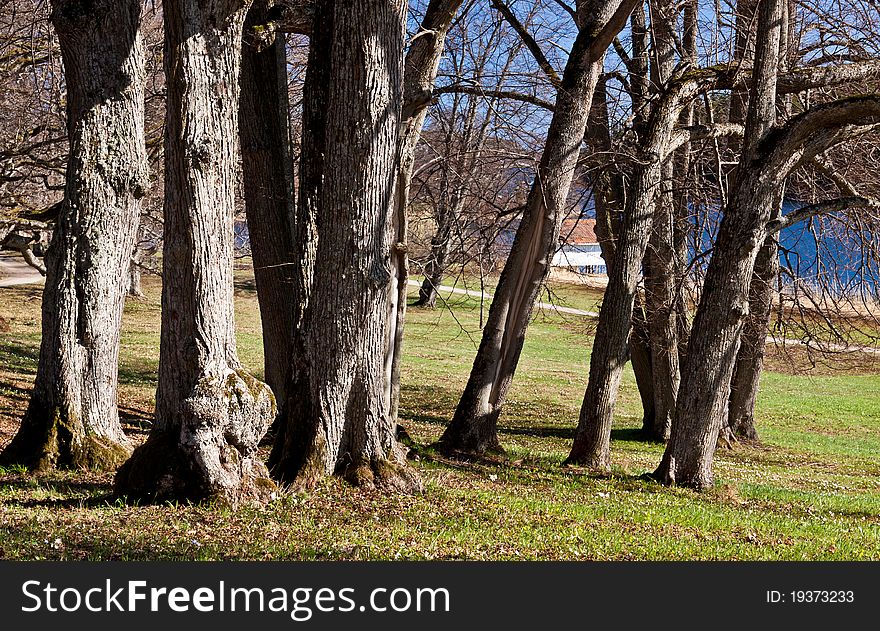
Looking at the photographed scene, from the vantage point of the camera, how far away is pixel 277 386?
431 inches

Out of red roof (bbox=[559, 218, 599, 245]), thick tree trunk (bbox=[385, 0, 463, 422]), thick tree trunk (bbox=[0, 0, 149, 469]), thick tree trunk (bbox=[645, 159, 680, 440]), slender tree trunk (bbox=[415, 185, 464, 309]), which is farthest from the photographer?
thick tree trunk (bbox=[645, 159, 680, 440])

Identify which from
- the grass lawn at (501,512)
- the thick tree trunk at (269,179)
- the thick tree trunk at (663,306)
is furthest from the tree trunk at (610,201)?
the thick tree trunk at (269,179)

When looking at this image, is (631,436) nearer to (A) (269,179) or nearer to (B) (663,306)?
(B) (663,306)

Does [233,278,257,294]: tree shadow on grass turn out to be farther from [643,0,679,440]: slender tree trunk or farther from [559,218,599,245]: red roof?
[643,0,679,440]: slender tree trunk

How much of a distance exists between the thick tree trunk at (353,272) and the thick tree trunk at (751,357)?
865 centimetres

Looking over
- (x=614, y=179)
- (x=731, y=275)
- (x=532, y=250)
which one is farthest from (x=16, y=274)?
(x=731, y=275)

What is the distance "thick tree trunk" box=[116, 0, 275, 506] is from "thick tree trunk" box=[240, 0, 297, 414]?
3281mm

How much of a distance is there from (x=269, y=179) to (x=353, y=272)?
12.0 feet

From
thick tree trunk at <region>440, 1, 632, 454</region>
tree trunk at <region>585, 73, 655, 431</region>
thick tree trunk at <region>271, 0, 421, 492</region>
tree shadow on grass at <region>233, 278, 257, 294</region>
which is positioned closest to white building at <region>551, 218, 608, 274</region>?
tree trunk at <region>585, 73, 655, 431</region>

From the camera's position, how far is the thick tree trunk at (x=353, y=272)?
280 inches

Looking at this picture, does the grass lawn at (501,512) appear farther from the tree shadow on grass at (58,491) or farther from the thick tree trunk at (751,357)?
the thick tree trunk at (751,357)

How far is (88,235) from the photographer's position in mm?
7863

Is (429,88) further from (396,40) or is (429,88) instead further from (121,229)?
(121,229)

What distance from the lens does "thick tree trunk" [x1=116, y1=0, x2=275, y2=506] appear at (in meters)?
6.65
